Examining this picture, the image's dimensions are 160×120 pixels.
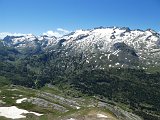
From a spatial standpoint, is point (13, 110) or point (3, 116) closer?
point (3, 116)

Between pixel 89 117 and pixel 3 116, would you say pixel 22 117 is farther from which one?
pixel 89 117

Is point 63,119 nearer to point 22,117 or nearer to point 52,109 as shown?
point 22,117

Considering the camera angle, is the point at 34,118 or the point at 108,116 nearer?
the point at 108,116

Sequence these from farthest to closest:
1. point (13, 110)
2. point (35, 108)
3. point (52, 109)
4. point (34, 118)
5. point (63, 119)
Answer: point (52, 109)
point (35, 108)
point (13, 110)
point (34, 118)
point (63, 119)

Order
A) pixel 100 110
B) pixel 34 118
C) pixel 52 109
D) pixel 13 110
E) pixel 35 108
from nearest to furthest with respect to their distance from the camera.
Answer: pixel 100 110 → pixel 34 118 → pixel 13 110 → pixel 35 108 → pixel 52 109

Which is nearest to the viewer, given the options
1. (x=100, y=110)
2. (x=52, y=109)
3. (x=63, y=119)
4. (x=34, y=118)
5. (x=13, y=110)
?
(x=63, y=119)

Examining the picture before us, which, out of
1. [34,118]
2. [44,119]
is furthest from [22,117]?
[44,119]

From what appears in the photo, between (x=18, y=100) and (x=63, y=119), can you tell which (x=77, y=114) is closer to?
(x=63, y=119)

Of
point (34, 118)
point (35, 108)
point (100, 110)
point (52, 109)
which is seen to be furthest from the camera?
point (52, 109)

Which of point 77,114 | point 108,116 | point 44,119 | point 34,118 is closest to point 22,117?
point 34,118
